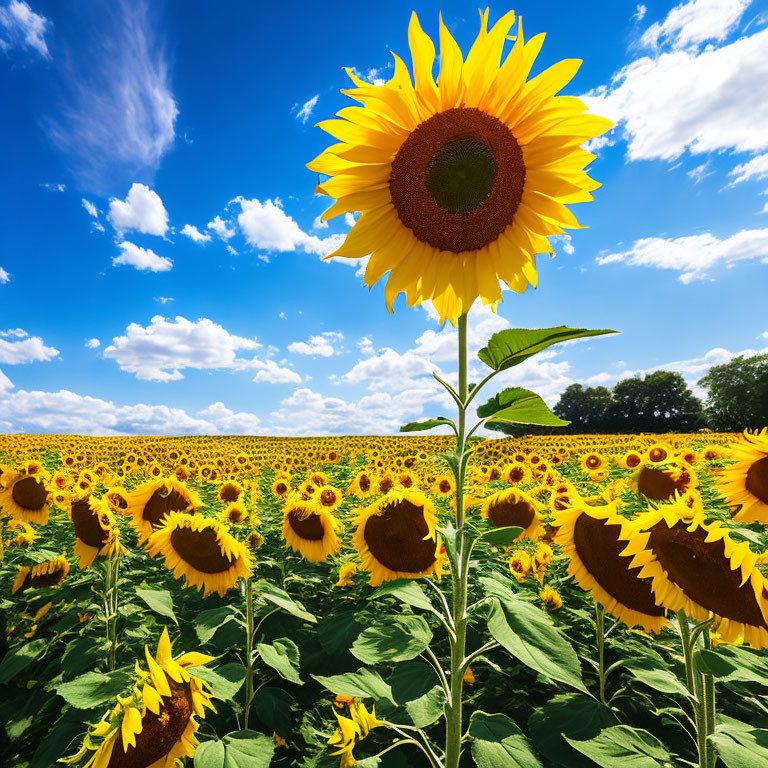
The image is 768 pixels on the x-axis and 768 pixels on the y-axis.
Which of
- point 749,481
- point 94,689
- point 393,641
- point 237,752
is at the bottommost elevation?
point 237,752

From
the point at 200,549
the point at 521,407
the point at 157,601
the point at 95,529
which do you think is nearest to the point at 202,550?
the point at 200,549

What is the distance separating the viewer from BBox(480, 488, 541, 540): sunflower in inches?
179


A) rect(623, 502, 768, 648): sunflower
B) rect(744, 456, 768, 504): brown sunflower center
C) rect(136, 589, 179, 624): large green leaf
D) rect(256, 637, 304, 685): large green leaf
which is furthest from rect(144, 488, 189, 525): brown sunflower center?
rect(744, 456, 768, 504): brown sunflower center

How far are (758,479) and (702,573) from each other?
5.11 ft

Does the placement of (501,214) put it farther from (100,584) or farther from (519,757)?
(100,584)

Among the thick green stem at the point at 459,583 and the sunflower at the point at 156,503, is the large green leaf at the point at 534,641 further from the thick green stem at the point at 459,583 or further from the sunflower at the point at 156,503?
the sunflower at the point at 156,503

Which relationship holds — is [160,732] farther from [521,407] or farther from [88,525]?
[88,525]

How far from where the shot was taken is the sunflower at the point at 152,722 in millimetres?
1487

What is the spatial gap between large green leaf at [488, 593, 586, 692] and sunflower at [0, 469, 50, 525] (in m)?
5.32

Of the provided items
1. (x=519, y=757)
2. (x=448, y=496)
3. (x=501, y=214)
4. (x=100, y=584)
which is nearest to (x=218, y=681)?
(x=519, y=757)

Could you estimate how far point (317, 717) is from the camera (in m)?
3.60

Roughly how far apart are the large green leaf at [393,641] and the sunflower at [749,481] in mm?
2067

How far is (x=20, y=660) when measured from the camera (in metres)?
3.63

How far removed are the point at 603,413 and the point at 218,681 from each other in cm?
6545
